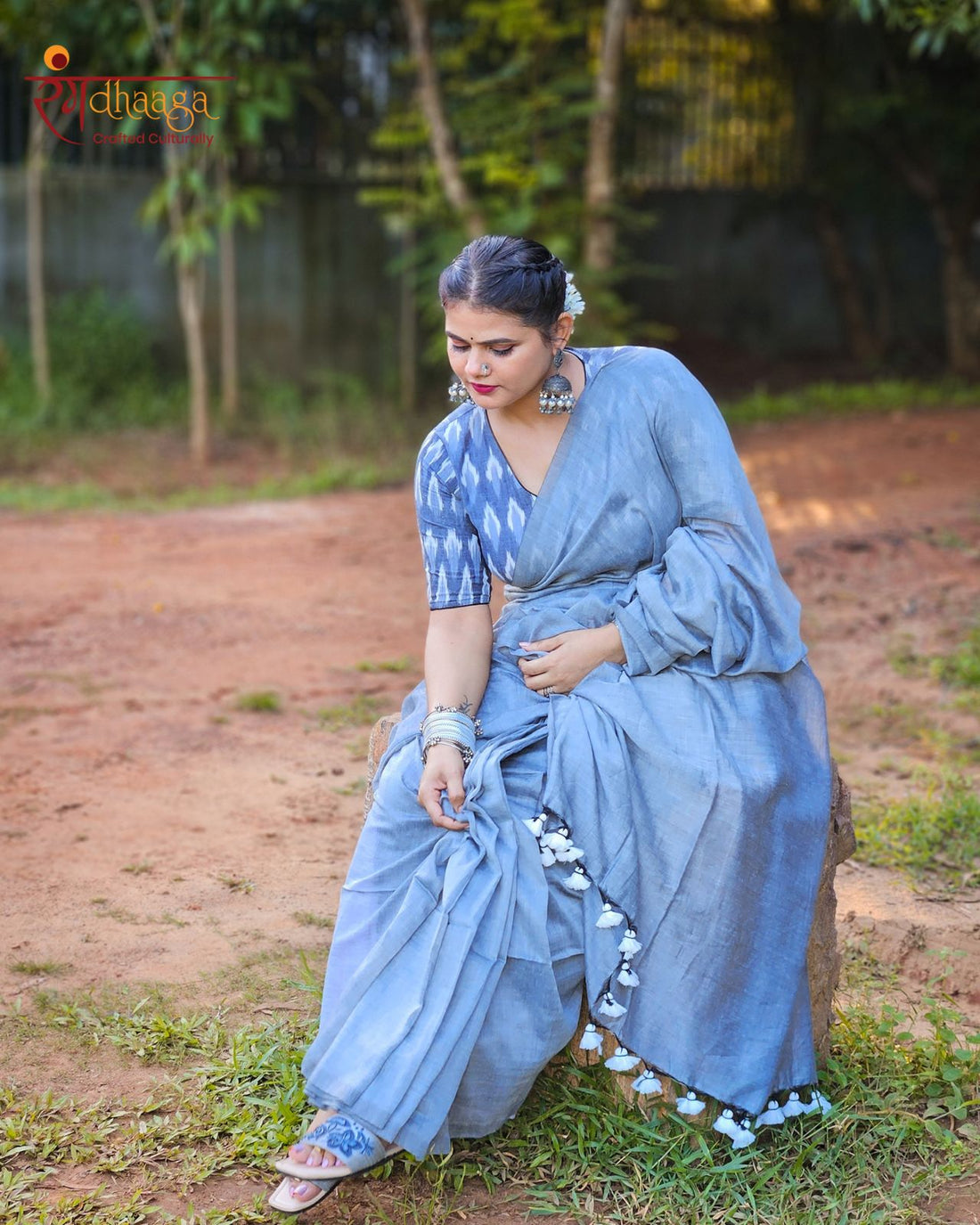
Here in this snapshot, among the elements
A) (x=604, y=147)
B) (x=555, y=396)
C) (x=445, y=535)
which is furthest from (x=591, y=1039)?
(x=604, y=147)

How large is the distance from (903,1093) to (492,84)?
27.5ft

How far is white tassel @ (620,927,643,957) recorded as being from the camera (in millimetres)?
2502

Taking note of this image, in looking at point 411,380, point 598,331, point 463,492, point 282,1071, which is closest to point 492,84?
point 598,331

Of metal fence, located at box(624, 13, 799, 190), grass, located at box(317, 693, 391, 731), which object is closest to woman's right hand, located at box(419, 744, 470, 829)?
grass, located at box(317, 693, 391, 731)

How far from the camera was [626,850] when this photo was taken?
252 cm

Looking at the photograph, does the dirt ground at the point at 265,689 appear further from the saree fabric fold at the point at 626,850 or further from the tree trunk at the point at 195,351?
the tree trunk at the point at 195,351

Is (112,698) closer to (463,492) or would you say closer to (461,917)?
(463,492)

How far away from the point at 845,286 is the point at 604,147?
4320 mm

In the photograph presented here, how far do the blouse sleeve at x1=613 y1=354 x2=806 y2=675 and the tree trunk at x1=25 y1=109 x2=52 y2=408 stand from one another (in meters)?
8.21

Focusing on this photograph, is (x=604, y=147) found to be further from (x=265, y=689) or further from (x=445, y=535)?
(x=445, y=535)

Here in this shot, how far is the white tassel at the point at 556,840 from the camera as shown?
8.21ft

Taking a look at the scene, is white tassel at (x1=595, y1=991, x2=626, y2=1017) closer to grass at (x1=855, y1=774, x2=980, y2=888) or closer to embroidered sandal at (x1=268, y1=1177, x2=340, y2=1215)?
embroidered sandal at (x1=268, y1=1177, x2=340, y2=1215)

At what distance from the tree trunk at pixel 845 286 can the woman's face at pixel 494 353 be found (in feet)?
35.5

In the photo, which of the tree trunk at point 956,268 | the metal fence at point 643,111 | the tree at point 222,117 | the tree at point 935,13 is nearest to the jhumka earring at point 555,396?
the tree at point 935,13
